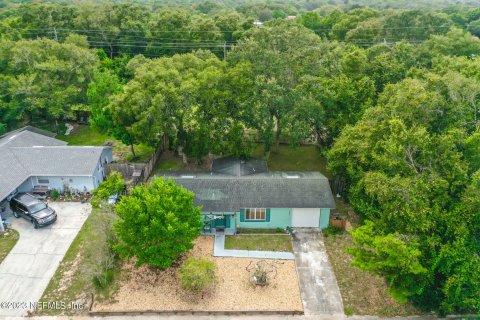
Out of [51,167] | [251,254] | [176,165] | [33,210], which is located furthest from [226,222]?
[51,167]

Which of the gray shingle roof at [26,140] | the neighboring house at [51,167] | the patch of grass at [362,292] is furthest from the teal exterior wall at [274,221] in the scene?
the gray shingle roof at [26,140]

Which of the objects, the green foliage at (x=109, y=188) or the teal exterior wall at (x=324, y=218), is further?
the teal exterior wall at (x=324, y=218)

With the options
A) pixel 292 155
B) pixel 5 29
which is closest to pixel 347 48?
pixel 292 155

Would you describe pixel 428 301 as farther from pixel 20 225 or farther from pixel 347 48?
pixel 347 48

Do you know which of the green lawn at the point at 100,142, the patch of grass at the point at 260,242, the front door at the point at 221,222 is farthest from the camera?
the green lawn at the point at 100,142

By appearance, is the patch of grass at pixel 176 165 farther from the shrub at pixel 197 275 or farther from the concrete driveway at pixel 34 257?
the shrub at pixel 197 275

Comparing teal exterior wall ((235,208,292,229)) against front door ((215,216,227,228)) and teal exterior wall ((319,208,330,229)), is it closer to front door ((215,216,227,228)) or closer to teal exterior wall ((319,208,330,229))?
front door ((215,216,227,228))

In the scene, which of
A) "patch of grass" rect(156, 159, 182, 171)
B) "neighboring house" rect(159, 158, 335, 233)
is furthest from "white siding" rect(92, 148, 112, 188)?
"neighboring house" rect(159, 158, 335, 233)
